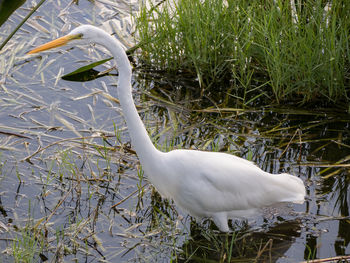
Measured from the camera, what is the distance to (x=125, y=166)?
3.85 m

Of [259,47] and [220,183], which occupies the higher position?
[259,47]

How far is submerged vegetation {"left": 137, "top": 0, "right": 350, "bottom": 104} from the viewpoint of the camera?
4.16 m

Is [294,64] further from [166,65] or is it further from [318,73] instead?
[166,65]

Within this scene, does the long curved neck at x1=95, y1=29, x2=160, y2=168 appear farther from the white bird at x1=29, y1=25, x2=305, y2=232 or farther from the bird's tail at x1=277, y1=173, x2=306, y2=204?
the bird's tail at x1=277, y1=173, x2=306, y2=204

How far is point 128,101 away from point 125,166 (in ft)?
3.66

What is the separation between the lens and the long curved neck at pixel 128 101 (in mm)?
2714

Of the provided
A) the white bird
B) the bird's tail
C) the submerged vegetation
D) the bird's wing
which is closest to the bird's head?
the white bird

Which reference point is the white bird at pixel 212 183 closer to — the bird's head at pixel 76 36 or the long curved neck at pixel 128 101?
the long curved neck at pixel 128 101

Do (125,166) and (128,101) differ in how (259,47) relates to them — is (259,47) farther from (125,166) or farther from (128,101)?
(128,101)

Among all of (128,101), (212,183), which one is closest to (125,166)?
(212,183)

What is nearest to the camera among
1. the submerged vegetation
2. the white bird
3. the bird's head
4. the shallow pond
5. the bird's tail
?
the bird's head

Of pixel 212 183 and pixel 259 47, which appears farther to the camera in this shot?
pixel 259 47

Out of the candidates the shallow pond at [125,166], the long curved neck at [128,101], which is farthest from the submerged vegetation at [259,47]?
the long curved neck at [128,101]

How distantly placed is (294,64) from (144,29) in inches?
49.7
